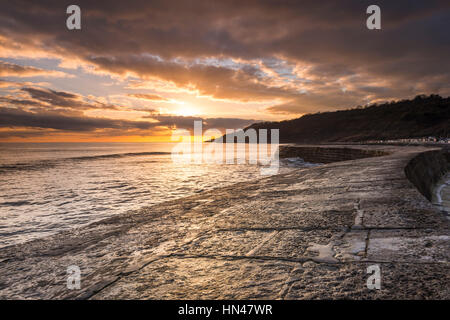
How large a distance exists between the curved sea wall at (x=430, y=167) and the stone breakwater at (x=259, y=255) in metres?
3.22

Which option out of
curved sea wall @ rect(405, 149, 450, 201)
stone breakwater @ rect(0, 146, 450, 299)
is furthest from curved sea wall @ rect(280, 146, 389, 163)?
stone breakwater @ rect(0, 146, 450, 299)

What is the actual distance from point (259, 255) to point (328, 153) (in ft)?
64.0

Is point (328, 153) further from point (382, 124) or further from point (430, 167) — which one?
point (382, 124)

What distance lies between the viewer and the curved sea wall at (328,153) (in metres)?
Result: 15.1

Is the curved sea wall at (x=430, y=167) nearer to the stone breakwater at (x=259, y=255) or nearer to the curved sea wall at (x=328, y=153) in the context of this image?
the curved sea wall at (x=328, y=153)

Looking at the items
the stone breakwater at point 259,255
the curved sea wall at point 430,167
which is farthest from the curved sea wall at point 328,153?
the stone breakwater at point 259,255

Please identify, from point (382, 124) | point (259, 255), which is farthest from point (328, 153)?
point (382, 124)

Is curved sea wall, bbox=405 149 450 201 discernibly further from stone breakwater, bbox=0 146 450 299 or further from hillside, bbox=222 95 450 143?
hillside, bbox=222 95 450 143

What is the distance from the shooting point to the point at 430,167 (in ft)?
26.1

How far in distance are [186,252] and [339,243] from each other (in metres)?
1.27

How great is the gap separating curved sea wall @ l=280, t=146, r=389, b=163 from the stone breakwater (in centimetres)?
1146
